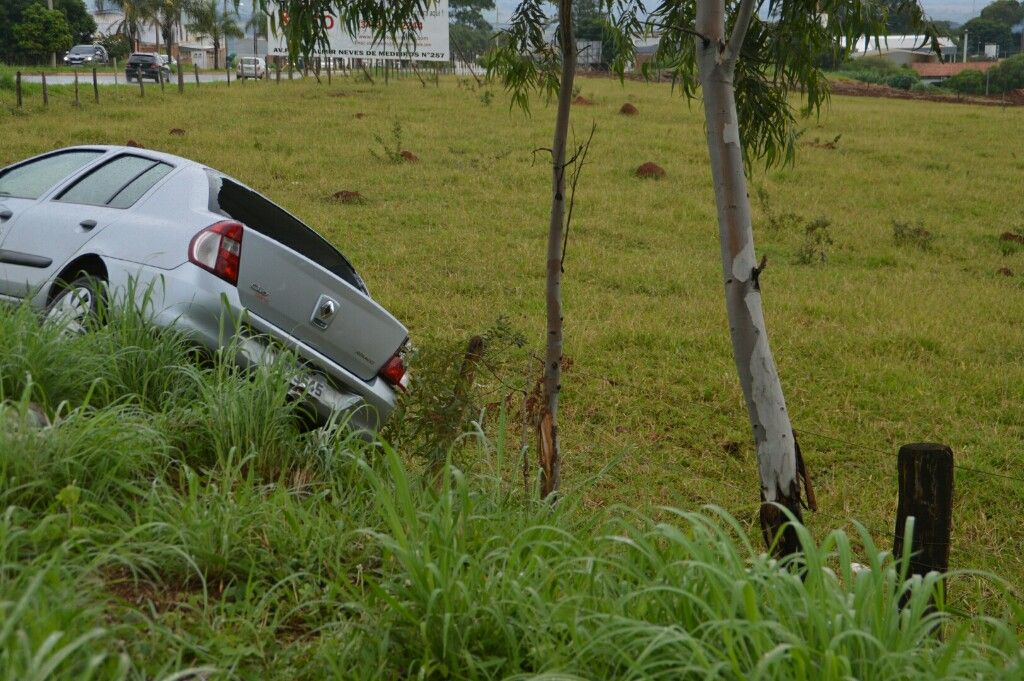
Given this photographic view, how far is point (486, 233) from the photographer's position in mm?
14141

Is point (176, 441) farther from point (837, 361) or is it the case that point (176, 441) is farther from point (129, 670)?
point (837, 361)

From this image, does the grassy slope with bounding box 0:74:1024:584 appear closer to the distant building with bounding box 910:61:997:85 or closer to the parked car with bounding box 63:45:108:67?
the parked car with bounding box 63:45:108:67

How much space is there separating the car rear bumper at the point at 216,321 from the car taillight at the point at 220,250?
0.16 ft

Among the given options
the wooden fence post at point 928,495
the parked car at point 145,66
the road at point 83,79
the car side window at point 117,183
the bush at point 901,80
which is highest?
the bush at point 901,80

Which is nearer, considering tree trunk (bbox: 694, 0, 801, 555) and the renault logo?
tree trunk (bbox: 694, 0, 801, 555)

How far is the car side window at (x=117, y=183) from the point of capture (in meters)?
6.30

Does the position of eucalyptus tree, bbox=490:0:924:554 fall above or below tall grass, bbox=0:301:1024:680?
above

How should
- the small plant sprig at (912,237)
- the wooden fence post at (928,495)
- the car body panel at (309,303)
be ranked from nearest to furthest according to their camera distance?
1. the wooden fence post at (928,495)
2. the car body panel at (309,303)
3. the small plant sprig at (912,237)

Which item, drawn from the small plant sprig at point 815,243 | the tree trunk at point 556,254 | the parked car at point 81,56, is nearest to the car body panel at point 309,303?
the tree trunk at point 556,254

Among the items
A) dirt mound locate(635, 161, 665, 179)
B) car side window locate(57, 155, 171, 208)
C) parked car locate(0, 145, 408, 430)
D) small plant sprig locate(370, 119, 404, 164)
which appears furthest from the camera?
small plant sprig locate(370, 119, 404, 164)

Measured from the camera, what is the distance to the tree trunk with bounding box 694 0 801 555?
16.5 ft

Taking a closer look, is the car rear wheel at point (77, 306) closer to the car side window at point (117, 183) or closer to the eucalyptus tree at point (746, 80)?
the car side window at point (117, 183)

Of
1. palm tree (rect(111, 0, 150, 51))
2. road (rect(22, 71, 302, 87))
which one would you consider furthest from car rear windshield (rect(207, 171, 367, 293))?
palm tree (rect(111, 0, 150, 51))

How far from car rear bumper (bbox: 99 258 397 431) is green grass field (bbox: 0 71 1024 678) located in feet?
2.25
